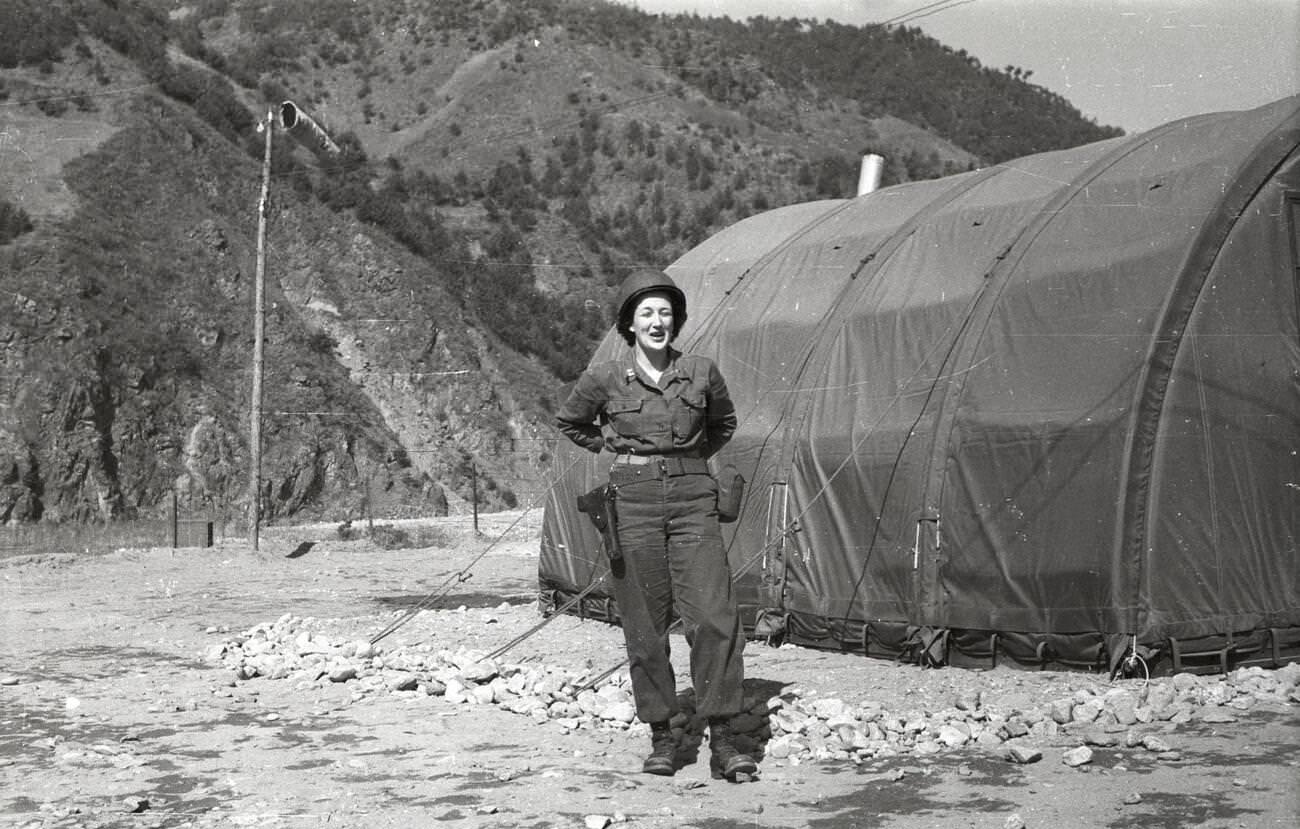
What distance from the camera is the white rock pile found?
6168mm

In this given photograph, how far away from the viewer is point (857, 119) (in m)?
80.8

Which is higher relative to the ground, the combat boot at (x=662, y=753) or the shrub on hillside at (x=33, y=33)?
the shrub on hillside at (x=33, y=33)

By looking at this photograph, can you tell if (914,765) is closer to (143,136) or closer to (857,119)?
(143,136)

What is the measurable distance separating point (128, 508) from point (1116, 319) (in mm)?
26794

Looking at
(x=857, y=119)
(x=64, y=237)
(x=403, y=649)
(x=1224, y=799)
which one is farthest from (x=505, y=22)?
(x=1224, y=799)

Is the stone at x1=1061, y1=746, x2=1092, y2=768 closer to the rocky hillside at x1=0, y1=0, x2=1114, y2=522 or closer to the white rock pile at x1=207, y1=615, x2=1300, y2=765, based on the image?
the white rock pile at x1=207, y1=615, x2=1300, y2=765

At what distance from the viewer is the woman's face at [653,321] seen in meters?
6.03

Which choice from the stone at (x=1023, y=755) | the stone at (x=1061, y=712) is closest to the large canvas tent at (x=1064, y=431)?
the stone at (x=1061, y=712)

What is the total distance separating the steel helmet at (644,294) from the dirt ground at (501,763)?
2.12 m

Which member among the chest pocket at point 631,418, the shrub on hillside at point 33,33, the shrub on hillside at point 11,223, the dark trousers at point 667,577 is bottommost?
the dark trousers at point 667,577

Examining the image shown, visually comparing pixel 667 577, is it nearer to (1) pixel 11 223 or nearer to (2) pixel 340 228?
(1) pixel 11 223

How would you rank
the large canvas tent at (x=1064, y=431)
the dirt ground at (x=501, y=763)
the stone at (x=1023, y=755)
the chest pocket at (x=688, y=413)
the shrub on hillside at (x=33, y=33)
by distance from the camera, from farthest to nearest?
1. the shrub on hillside at (x=33, y=33)
2. the large canvas tent at (x=1064, y=431)
3. the chest pocket at (x=688, y=413)
4. the stone at (x=1023, y=755)
5. the dirt ground at (x=501, y=763)

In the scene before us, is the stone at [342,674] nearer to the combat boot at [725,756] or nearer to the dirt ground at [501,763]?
the dirt ground at [501,763]

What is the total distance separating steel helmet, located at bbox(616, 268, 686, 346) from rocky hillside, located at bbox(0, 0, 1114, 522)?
24104 millimetres
